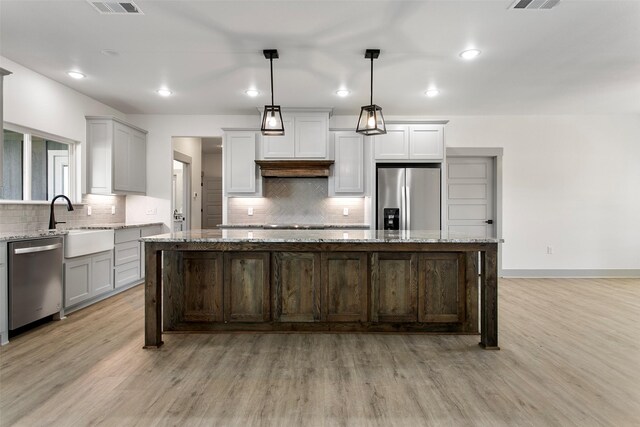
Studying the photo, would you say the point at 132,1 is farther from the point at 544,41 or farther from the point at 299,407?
the point at 544,41

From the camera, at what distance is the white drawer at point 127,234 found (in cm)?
454

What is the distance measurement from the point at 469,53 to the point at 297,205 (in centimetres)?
326

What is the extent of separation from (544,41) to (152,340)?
425cm

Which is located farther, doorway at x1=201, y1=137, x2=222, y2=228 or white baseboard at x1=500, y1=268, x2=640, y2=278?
doorway at x1=201, y1=137, x2=222, y2=228

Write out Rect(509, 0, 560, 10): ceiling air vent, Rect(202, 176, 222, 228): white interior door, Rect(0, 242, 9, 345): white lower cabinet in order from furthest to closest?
Rect(202, 176, 222, 228): white interior door → Rect(0, 242, 9, 345): white lower cabinet → Rect(509, 0, 560, 10): ceiling air vent

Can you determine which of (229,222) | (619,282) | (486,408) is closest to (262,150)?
(229,222)

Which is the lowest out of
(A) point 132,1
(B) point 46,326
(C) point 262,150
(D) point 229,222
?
(B) point 46,326

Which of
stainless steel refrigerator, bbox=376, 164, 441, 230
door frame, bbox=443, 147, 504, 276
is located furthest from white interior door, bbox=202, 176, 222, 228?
door frame, bbox=443, 147, 504, 276

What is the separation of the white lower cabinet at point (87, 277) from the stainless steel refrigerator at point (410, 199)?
3.64m

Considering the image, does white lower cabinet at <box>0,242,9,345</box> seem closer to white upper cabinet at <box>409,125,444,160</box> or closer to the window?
the window

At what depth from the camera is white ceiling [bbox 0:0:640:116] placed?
2703 mm

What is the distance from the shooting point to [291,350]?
2.77 meters

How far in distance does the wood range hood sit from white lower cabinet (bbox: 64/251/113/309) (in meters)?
2.33

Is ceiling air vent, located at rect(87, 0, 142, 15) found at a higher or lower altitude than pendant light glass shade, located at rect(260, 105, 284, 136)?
higher
